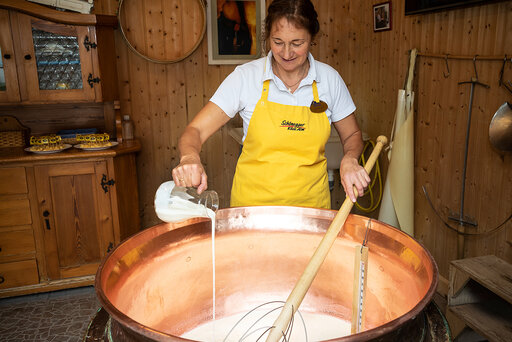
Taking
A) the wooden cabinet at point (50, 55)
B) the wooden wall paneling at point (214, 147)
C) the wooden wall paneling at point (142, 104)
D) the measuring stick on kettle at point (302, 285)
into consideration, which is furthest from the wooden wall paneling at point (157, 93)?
the measuring stick on kettle at point (302, 285)

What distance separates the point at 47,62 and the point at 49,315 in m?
1.51

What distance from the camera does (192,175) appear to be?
3.48 ft

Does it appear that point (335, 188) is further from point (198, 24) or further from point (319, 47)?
point (198, 24)

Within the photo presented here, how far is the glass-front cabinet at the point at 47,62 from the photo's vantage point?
250 centimetres

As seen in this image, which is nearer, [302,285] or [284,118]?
[302,285]

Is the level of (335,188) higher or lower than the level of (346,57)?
lower

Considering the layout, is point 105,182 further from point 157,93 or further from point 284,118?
point 284,118

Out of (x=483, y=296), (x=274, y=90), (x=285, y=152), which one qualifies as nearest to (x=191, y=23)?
(x=274, y=90)

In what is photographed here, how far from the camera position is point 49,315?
246cm

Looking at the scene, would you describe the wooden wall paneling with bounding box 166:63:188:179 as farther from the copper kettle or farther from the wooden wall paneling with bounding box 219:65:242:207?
the copper kettle

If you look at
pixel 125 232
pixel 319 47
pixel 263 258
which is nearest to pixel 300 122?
pixel 263 258

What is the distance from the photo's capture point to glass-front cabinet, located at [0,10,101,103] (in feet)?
8.21

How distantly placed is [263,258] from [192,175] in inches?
12.8

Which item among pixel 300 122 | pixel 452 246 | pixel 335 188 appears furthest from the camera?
pixel 335 188
